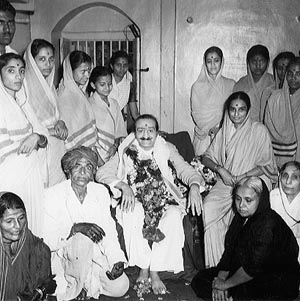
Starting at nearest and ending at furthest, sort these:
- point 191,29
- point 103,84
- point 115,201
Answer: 1. point 115,201
2. point 103,84
3. point 191,29

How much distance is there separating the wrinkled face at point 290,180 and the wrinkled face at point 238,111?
600 millimetres

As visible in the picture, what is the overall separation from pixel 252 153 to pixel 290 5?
2.81 metres

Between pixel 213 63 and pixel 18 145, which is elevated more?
pixel 213 63

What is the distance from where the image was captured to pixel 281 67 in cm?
573

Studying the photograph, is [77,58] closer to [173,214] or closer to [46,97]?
[46,97]

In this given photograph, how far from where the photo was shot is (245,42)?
6301 mm

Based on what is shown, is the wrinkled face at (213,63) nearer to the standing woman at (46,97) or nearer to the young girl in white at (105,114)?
the young girl in white at (105,114)

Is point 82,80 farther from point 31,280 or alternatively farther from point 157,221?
point 31,280

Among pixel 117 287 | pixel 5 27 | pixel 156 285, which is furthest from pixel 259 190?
pixel 5 27

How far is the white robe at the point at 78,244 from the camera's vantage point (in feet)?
11.7

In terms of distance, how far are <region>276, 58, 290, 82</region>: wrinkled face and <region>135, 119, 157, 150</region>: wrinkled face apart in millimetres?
2273

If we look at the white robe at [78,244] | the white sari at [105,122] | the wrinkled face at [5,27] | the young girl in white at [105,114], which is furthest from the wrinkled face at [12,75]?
the white sari at [105,122]

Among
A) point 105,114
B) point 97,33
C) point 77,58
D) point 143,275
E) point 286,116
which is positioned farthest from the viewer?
point 97,33

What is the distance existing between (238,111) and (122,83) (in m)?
1.86
